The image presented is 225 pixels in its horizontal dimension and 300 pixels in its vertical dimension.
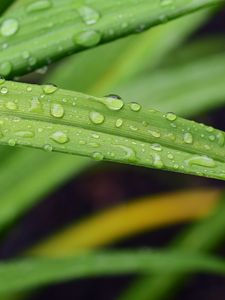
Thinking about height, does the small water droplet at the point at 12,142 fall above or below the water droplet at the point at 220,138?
above

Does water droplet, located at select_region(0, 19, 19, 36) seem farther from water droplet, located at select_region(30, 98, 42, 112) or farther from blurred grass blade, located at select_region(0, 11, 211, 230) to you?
blurred grass blade, located at select_region(0, 11, 211, 230)

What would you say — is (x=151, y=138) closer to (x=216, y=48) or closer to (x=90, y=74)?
(x=90, y=74)

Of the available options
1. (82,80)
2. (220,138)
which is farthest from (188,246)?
(220,138)

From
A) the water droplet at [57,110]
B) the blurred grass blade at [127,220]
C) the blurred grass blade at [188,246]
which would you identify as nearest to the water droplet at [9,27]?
the water droplet at [57,110]

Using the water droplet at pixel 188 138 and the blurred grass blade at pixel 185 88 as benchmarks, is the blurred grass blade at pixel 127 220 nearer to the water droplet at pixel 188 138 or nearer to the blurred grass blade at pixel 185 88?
the blurred grass blade at pixel 185 88

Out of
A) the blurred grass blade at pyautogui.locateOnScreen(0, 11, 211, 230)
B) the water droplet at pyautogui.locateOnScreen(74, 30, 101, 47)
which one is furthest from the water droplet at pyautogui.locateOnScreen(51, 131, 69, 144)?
the blurred grass blade at pyautogui.locateOnScreen(0, 11, 211, 230)

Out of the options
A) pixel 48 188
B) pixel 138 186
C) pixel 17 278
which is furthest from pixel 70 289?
pixel 17 278

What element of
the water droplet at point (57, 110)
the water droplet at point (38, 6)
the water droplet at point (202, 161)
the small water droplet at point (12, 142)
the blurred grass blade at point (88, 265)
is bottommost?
the water droplet at point (202, 161)
